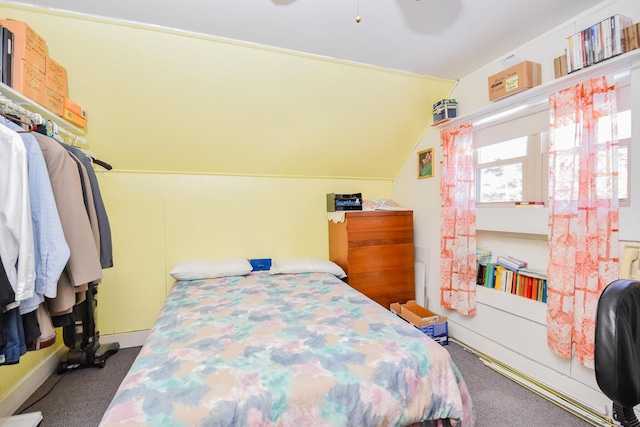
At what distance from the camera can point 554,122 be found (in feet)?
6.06

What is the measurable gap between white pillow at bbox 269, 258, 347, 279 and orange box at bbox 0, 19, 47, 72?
2.24 meters

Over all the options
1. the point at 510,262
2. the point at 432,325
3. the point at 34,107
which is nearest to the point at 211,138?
the point at 34,107

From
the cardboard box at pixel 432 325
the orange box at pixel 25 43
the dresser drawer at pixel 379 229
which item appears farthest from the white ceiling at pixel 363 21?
the cardboard box at pixel 432 325

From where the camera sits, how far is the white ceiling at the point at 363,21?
66.9 inches

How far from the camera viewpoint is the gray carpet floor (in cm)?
165

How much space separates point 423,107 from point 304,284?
220 cm

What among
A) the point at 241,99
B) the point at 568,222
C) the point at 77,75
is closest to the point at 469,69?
the point at 568,222

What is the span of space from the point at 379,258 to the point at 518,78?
1.96 m

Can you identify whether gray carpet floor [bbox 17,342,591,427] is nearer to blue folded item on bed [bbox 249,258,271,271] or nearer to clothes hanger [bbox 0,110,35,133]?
blue folded item on bed [bbox 249,258,271,271]

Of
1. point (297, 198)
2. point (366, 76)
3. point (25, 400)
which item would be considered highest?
point (366, 76)

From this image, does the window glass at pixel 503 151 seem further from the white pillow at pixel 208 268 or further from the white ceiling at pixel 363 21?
the white pillow at pixel 208 268

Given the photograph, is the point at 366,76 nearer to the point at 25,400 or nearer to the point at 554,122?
the point at 554,122

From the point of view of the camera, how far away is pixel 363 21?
1860 mm

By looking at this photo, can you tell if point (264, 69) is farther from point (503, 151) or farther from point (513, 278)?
point (513, 278)
